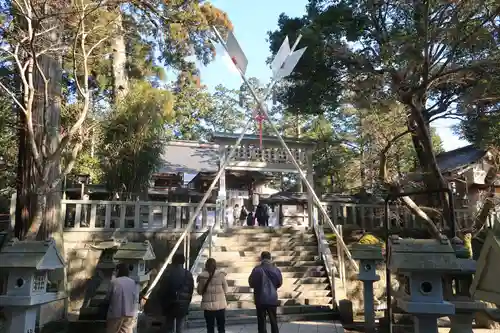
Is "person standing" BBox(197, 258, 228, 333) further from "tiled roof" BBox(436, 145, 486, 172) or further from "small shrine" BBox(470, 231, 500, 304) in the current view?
"tiled roof" BBox(436, 145, 486, 172)

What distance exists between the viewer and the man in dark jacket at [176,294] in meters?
6.07

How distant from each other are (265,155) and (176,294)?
8845mm

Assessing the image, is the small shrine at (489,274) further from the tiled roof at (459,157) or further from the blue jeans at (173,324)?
the tiled roof at (459,157)

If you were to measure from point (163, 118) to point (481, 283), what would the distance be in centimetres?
1146

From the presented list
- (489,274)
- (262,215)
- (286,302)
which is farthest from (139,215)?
(489,274)

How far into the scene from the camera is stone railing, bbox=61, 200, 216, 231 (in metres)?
11.4

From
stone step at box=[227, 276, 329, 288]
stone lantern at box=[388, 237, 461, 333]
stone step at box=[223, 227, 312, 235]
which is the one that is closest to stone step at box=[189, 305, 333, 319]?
stone step at box=[227, 276, 329, 288]

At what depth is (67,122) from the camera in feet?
36.8

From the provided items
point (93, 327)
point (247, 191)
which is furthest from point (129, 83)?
point (93, 327)

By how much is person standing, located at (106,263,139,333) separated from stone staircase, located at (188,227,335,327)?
306 cm

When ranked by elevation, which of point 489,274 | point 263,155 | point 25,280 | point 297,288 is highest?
point 263,155

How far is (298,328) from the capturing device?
26.0 feet

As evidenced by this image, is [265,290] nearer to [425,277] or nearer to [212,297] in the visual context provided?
[212,297]

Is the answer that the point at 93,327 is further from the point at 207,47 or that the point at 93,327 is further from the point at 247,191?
the point at 247,191
